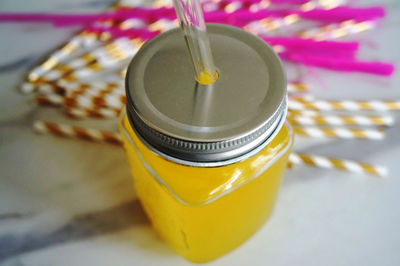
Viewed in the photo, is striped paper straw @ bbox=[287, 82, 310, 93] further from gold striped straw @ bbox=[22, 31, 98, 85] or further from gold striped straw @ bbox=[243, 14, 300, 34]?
gold striped straw @ bbox=[22, 31, 98, 85]

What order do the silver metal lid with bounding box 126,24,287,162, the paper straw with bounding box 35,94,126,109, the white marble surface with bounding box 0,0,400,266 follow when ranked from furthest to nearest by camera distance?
the paper straw with bounding box 35,94,126,109 < the white marble surface with bounding box 0,0,400,266 < the silver metal lid with bounding box 126,24,287,162

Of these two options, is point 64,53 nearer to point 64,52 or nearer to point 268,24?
point 64,52

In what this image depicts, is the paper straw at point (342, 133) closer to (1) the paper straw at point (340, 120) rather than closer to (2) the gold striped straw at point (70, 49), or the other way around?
(1) the paper straw at point (340, 120)

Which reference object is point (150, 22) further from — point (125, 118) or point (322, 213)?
point (322, 213)

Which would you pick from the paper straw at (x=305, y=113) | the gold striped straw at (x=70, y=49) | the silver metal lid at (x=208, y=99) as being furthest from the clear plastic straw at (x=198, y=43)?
the gold striped straw at (x=70, y=49)

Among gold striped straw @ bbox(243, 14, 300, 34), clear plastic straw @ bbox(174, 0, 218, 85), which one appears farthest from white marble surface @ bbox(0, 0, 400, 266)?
clear plastic straw @ bbox(174, 0, 218, 85)

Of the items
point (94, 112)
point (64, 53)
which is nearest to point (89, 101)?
point (94, 112)

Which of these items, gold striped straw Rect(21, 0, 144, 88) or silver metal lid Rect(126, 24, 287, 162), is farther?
gold striped straw Rect(21, 0, 144, 88)
